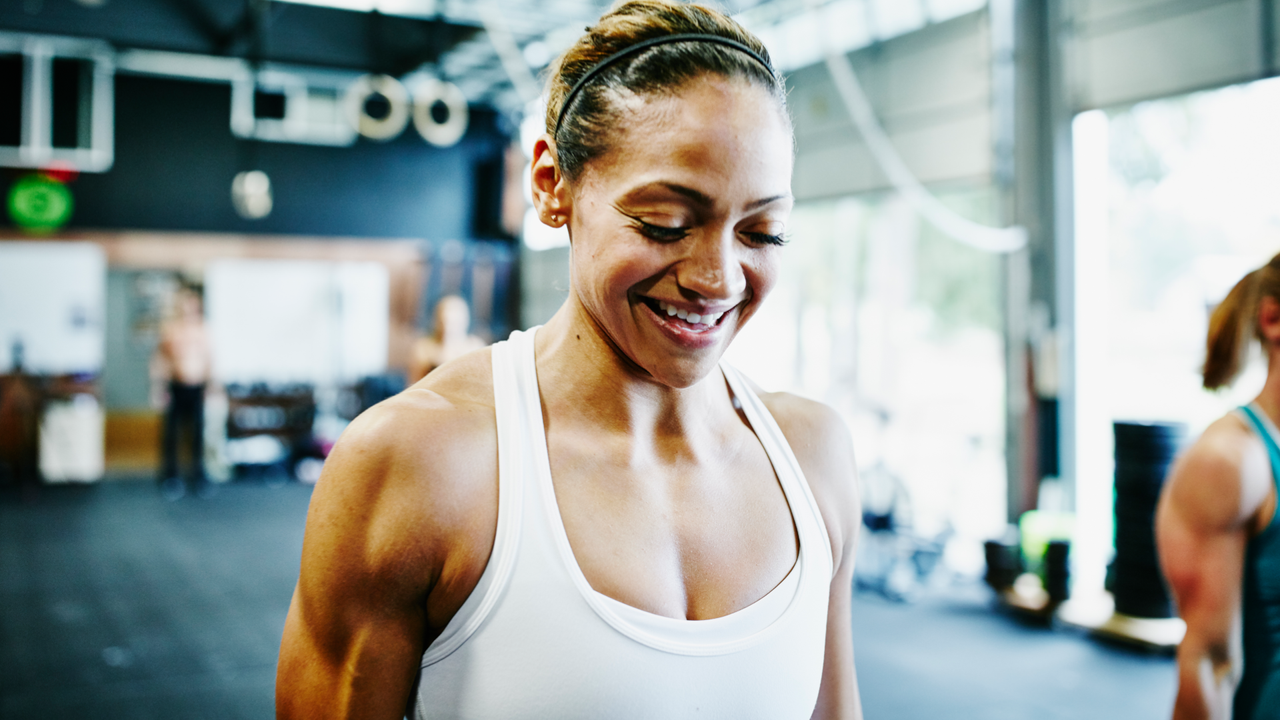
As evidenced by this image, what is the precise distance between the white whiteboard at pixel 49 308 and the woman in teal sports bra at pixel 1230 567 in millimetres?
9707

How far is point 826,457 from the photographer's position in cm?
102

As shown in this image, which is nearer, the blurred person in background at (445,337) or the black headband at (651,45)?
the black headband at (651,45)

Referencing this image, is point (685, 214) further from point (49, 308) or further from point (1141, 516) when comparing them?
point (49, 308)

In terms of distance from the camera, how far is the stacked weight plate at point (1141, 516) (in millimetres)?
4375

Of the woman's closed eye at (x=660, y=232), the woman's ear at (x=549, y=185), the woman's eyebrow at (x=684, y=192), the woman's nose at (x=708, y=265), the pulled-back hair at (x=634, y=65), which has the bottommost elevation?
the woman's nose at (x=708, y=265)

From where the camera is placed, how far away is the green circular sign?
8.98 metres

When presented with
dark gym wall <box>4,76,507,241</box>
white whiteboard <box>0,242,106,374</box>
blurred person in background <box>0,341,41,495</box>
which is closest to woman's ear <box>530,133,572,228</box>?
blurred person in background <box>0,341,41,495</box>

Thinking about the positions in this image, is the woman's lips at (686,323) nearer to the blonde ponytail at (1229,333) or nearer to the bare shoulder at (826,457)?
the bare shoulder at (826,457)

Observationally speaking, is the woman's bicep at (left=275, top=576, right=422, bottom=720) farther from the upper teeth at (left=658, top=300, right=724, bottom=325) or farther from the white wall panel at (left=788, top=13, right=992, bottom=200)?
the white wall panel at (left=788, top=13, right=992, bottom=200)

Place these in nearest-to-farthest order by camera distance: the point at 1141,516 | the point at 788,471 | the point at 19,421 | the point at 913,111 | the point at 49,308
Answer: the point at 788,471 < the point at 1141,516 < the point at 913,111 < the point at 19,421 < the point at 49,308

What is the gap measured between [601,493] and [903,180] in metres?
5.82

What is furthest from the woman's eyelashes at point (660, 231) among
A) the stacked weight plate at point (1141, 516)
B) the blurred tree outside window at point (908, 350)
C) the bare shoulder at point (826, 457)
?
the blurred tree outside window at point (908, 350)

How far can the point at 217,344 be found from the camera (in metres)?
10.1

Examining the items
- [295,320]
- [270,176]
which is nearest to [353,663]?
[295,320]
